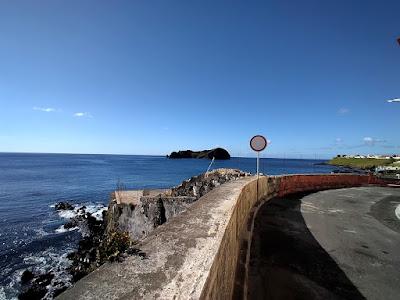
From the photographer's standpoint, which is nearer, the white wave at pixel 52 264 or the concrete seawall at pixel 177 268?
the concrete seawall at pixel 177 268

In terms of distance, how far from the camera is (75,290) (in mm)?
1930

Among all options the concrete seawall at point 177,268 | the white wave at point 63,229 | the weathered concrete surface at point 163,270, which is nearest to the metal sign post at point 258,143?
the concrete seawall at point 177,268

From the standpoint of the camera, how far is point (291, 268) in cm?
599

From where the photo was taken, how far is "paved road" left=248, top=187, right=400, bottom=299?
16.8 ft

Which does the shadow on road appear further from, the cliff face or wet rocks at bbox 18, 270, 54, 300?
wet rocks at bbox 18, 270, 54, 300

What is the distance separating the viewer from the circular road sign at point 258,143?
1192 cm

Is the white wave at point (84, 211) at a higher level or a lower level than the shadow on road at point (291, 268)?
lower

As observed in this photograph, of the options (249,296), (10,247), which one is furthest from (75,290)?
(10,247)

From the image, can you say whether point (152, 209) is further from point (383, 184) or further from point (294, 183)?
point (383, 184)

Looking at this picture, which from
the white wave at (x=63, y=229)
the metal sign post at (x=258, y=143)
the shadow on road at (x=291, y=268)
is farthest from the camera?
the white wave at (x=63, y=229)

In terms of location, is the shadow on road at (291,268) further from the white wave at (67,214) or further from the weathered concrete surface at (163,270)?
the white wave at (67,214)

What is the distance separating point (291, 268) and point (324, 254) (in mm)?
1308

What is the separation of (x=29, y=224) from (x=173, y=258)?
120ft

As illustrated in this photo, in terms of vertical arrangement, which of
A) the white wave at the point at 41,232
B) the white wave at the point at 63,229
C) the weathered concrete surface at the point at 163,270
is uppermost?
the weathered concrete surface at the point at 163,270
